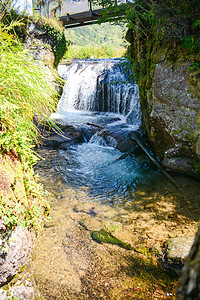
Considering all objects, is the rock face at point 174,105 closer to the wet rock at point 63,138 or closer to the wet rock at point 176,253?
the wet rock at point 176,253

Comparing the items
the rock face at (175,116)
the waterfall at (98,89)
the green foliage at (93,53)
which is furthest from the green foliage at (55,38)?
the green foliage at (93,53)

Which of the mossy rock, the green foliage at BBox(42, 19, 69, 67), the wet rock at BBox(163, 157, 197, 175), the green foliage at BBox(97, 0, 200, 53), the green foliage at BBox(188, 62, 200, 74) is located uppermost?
the green foliage at BBox(42, 19, 69, 67)

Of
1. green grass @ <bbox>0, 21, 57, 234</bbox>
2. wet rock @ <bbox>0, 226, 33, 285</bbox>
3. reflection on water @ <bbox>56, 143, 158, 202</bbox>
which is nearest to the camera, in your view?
wet rock @ <bbox>0, 226, 33, 285</bbox>

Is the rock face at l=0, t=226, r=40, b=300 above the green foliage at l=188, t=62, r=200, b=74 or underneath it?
underneath

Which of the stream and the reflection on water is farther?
the reflection on water

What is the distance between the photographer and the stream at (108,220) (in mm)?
2312

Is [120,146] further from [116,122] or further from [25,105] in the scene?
[25,105]

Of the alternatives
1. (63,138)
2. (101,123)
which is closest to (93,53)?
(101,123)

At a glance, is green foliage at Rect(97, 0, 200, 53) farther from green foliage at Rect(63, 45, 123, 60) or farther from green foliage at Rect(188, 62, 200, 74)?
green foliage at Rect(63, 45, 123, 60)

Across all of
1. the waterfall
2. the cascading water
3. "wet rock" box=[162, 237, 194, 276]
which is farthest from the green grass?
the waterfall

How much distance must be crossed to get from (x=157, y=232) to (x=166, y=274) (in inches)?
30.4

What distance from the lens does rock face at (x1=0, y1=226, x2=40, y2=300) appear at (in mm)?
1721

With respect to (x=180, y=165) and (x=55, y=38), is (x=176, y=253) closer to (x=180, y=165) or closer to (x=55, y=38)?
(x=180, y=165)

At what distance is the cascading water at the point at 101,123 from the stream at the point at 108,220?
33mm
